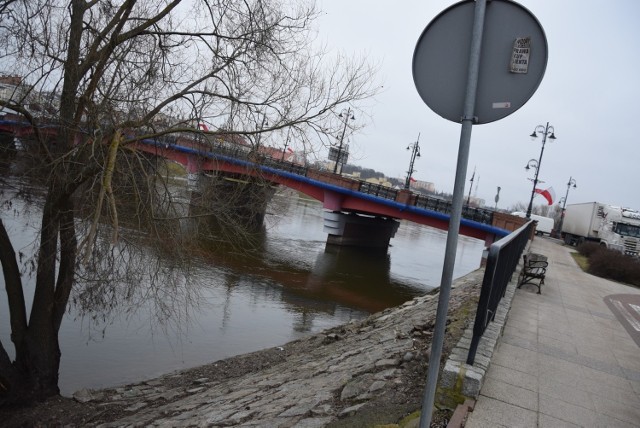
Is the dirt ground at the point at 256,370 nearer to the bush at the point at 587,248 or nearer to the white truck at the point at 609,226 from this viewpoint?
the bush at the point at 587,248

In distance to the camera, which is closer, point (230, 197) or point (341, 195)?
point (230, 197)

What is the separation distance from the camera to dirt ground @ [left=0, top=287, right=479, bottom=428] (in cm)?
413

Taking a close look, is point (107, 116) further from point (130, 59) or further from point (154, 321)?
point (154, 321)

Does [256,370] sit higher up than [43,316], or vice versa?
[43,316]

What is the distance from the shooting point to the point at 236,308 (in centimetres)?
1470

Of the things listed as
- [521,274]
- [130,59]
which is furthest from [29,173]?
[521,274]

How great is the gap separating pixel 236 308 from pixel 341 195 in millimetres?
20904

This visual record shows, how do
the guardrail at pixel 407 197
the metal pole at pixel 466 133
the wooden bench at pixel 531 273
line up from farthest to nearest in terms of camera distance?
the guardrail at pixel 407 197, the wooden bench at pixel 531 273, the metal pole at pixel 466 133

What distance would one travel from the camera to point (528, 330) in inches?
265

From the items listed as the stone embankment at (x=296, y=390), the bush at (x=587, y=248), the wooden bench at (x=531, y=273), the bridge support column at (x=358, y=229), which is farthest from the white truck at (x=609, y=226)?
the stone embankment at (x=296, y=390)

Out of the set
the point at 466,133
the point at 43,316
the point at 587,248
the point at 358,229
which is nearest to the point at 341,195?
the point at 358,229

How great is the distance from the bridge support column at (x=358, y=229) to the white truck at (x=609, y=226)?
1488 cm

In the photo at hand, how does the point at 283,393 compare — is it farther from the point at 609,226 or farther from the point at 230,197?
the point at 609,226

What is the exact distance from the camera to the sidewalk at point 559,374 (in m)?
3.91
